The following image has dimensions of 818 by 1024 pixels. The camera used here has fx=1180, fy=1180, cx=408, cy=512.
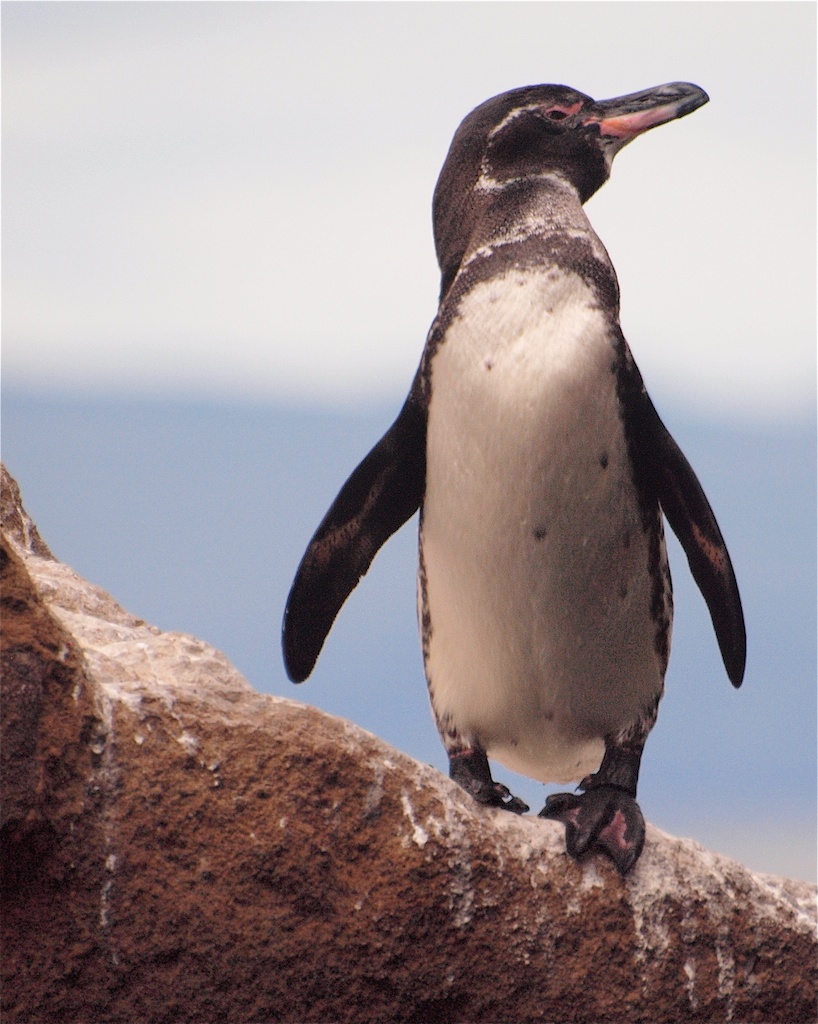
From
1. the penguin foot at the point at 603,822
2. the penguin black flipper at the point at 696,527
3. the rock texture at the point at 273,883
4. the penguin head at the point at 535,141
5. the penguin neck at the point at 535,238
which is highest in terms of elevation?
the penguin head at the point at 535,141

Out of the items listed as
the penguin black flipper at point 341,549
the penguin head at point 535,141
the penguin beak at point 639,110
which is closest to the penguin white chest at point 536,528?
the penguin black flipper at point 341,549

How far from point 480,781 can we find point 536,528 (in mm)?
474

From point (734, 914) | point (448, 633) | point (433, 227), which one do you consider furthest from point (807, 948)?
point (433, 227)

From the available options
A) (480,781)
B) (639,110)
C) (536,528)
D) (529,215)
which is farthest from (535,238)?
(480,781)

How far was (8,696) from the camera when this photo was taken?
1.49 meters

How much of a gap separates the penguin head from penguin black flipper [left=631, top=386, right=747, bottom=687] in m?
0.50

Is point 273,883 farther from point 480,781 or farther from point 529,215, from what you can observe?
point 529,215

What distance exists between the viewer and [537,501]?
205 cm

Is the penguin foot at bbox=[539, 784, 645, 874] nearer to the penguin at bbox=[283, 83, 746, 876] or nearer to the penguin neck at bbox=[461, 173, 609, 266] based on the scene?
the penguin at bbox=[283, 83, 746, 876]

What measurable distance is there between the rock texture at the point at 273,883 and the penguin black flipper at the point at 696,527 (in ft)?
1.76

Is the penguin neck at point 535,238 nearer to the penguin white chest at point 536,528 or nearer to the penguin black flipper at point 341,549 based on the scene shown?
the penguin white chest at point 536,528

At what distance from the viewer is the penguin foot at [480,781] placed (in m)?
2.04

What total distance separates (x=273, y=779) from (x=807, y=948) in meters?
1.00

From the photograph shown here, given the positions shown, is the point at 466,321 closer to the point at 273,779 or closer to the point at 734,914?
the point at 273,779
